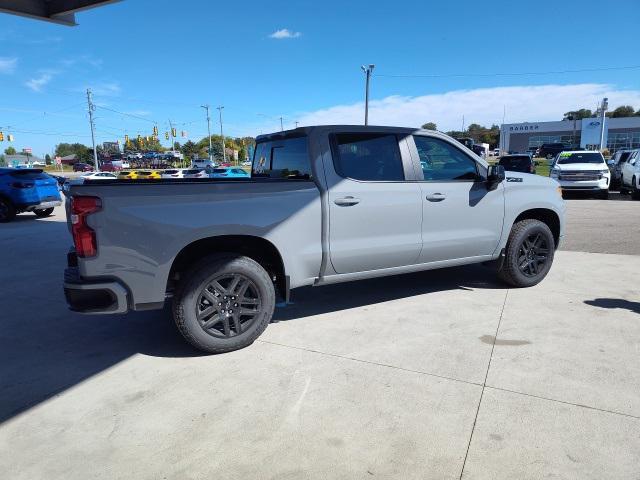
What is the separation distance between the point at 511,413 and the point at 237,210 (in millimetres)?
2465

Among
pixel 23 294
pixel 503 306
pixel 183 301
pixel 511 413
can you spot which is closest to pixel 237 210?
pixel 183 301

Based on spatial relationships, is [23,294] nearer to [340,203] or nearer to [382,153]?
[340,203]

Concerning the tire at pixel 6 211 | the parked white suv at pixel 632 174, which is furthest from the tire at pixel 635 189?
the tire at pixel 6 211

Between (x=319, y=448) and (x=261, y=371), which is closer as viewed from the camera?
(x=319, y=448)

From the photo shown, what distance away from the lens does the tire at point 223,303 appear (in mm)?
3645

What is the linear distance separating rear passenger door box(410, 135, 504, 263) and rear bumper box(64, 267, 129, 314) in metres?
2.91

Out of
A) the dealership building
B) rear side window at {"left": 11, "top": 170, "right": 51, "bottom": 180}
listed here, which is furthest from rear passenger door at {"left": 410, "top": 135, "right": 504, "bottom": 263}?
the dealership building

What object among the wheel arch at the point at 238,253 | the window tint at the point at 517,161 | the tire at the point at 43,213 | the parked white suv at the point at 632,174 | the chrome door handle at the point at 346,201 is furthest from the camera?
the window tint at the point at 517,161

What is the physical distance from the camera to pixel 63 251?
8562 millimetres

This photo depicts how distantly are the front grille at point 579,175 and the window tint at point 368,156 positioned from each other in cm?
1476

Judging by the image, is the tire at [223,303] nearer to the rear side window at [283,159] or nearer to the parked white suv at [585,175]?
the rear side window at [283,159]

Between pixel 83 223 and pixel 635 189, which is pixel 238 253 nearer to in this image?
pixel 83 223

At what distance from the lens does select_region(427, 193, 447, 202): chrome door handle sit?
465cm

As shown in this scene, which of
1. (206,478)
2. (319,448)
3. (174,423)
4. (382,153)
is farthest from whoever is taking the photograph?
(382,153)
